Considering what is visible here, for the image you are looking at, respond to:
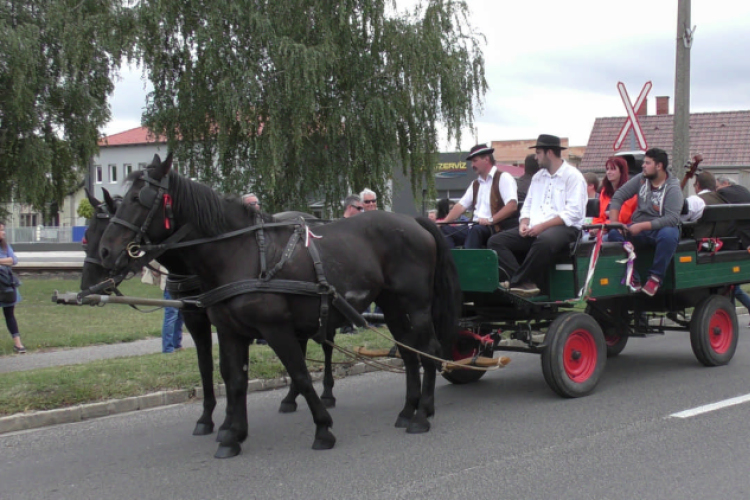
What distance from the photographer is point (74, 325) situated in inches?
504

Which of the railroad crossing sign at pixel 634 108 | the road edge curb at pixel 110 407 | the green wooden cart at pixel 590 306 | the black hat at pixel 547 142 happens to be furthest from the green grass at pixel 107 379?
the railroad crossing sign at pixel 634 108

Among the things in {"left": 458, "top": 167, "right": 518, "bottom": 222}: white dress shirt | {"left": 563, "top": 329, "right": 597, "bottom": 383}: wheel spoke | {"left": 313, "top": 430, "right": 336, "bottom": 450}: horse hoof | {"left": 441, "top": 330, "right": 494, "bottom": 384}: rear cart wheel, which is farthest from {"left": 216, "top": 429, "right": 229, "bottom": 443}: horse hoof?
{"left": 458, "top": 167, "right": 518, "bottom": 222}: white dress shirt

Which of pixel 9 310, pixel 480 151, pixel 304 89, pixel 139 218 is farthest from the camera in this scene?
pixel 304 89

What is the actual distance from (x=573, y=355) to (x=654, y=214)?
1748 millimetres

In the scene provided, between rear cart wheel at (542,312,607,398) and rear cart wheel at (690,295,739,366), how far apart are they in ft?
4.89

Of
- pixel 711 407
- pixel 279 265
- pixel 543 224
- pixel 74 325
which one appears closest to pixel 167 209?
pixel 279 265

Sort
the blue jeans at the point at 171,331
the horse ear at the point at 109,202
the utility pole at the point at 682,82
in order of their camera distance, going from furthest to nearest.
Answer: the utility pole at the point at 682,82 < the blue jeans at the point at 171,331 < the horse ear at the point at 109,202

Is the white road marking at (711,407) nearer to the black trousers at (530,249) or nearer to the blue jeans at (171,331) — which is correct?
the black trousers at (530,249)

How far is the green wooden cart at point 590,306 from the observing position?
655 centimetres

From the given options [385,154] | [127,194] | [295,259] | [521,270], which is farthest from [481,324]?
[385,154]

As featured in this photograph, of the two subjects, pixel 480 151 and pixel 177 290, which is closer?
pixel 177 290

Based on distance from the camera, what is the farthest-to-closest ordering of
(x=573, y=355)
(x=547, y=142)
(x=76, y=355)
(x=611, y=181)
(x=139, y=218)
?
(x=76, y=355) < (x=611, y=181) < (x=547, y=142) < (x=573, y=355) < (x=139, y=218)

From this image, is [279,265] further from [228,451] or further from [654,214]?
[654,214]

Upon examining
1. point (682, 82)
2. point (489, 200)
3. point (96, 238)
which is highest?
point (682, 82)
